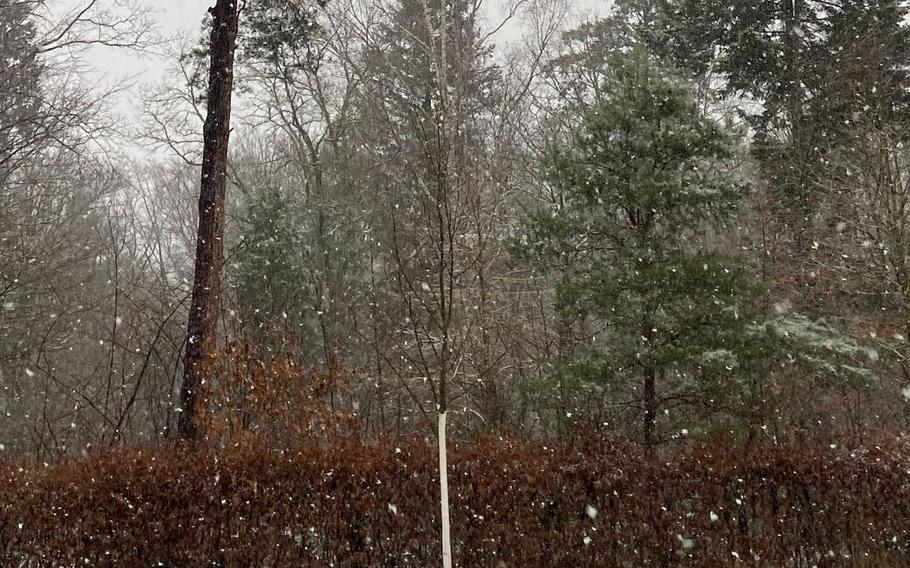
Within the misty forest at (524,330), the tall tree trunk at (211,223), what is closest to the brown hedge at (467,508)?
the misty forest at (524,330)

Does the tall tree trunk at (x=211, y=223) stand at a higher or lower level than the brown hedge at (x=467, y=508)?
higher

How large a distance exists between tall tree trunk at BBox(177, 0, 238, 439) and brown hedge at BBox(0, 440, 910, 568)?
1507 millimetres

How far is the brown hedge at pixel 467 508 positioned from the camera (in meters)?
4.65

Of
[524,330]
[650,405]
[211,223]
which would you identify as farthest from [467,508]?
[524,330]

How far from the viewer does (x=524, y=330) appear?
576 inches

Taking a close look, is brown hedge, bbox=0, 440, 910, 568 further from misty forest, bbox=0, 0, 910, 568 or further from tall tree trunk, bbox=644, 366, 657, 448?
tall tree trunk, bbox=644, 366, 657, 448

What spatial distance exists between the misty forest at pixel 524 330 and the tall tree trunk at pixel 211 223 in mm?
42

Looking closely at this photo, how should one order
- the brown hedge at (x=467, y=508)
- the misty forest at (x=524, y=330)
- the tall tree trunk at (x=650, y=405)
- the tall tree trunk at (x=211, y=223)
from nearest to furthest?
the brown hedge at (x=467, y=508) → the misty forest at (x=524, y=330) → the tall tree trunk at (x=211, y=223) → the tall tree trunk at (x=650, y=405)

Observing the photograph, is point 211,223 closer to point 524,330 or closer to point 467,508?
point 467,508

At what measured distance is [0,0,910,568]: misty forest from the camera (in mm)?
5066

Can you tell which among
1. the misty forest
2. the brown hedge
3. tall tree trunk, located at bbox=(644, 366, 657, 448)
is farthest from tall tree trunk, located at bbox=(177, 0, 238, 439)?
tall tree trunk, located at bbox=(644, 366, 657, 448)

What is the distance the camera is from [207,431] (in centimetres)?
784

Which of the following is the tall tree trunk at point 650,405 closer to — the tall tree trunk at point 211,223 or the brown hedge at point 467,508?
the brown hedge at point 467,508

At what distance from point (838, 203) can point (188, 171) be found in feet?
89.9
